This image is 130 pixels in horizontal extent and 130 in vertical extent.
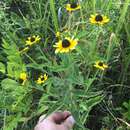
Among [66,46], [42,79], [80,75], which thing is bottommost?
[42,79]

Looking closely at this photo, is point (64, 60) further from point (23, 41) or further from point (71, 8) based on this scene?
point (23, 41)

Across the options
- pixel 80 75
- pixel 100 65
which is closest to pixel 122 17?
pixel 100 65

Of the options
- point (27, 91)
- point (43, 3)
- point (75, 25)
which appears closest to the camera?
point (27, 91)

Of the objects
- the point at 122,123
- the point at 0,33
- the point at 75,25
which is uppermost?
the point at 75,25

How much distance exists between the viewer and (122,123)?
1491 mm

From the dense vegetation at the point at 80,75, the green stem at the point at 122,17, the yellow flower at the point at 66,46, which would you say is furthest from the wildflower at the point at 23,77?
the green stem at the point at 122,17

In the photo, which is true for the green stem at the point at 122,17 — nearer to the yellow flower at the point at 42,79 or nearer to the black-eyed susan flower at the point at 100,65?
the black-eyed susan flower at the point at 100,65

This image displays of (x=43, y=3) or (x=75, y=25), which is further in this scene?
(x=43, y=3)

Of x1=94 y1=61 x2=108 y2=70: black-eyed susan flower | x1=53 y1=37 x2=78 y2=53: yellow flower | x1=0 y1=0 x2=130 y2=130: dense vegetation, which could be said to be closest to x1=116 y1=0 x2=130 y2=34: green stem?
x1=0 y1=0 x2=130 y2=130: dense vegetation

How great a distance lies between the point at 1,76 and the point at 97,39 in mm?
491

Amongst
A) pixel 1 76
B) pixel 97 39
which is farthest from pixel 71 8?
pixel 1 76

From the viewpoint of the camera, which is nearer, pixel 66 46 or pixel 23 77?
pixel 66 46

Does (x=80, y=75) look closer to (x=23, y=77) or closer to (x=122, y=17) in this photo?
(x=23, y=77)

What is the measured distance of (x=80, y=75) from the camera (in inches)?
52.1
